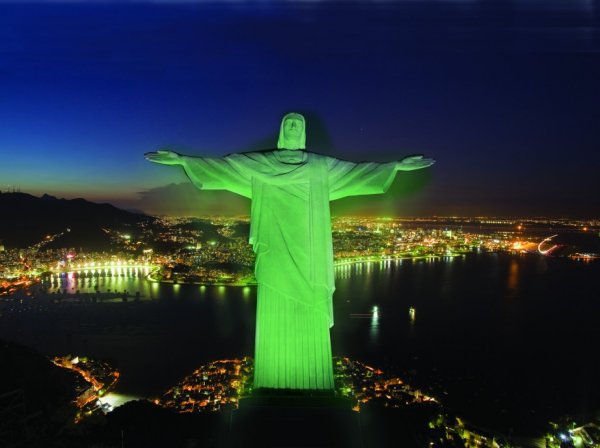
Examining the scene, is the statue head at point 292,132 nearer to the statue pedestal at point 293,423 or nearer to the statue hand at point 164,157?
the statue hand at point 164,157

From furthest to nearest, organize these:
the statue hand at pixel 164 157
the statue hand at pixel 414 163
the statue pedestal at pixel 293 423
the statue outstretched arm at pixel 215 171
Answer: the statue hand at pixel 414 163 < the statue outstretched arm at pixel 215 171 < the statue hand at pixel 164 157 < the statue pedestal at pixel 293 423

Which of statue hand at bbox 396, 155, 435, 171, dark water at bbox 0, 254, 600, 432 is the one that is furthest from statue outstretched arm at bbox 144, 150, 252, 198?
dark water at bbox 0, 254, 600, 432

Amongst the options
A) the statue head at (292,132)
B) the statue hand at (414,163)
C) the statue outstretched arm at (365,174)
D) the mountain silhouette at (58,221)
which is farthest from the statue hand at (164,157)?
the mountain silhouette at (58,221)

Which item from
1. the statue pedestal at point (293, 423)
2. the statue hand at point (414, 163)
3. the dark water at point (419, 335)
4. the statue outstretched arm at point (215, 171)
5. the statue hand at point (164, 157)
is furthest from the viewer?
the dark water at point (419, 335)

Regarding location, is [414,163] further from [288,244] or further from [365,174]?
[288,244]

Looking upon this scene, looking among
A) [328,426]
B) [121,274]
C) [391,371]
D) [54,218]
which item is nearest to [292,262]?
[328,426]

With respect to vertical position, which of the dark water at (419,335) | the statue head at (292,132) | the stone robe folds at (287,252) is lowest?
the dark water at (419,335)

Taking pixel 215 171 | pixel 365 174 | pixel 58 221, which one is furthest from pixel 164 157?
pixel 58 221

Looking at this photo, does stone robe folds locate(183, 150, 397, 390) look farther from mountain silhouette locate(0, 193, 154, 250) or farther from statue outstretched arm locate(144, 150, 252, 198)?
mountain silhouette locate(0, 193, 154, 250)
